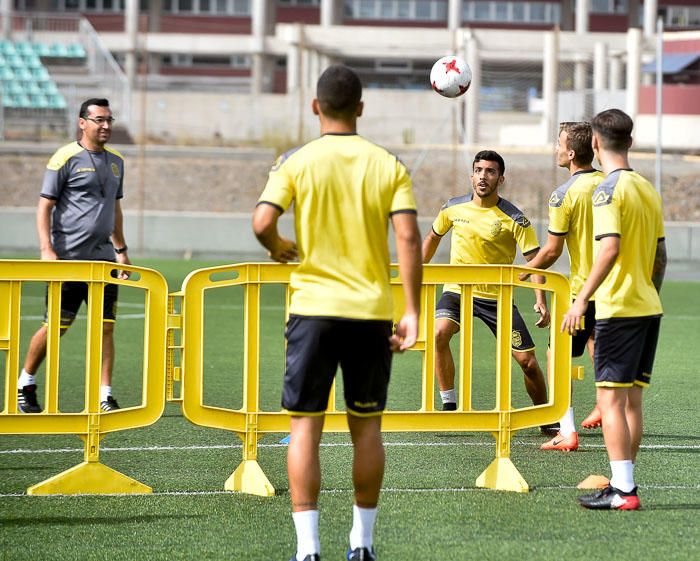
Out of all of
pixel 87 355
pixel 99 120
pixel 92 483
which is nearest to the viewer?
pixel 92 483

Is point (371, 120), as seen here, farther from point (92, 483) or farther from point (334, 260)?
point (334, 260)

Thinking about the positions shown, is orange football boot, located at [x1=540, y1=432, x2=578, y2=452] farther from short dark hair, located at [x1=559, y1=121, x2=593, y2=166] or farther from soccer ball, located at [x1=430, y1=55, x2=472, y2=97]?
soccer ball, located at [x1=430, y1=55, x2=472, y2=97]

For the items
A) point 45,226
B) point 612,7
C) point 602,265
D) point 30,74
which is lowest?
point 602,265

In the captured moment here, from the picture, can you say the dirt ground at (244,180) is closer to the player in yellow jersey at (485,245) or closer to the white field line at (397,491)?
the player in yellow jersey at (485,245)

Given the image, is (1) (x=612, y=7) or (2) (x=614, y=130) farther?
(1) (x=612, y=7)

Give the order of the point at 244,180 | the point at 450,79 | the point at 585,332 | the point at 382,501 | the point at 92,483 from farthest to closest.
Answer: the point at 244,180
the point at 450,79
the point at 585,332
the point at 92,483
the point at 382,501

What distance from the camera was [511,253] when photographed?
901cm

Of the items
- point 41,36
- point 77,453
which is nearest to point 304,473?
point 77,453

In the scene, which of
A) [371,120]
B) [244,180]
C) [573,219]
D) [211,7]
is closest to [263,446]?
[573,219]

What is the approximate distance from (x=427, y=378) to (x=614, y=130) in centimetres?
190

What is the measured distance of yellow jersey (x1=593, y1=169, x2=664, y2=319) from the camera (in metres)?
6.36

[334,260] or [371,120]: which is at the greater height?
[371,120]

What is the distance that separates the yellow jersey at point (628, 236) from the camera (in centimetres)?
636

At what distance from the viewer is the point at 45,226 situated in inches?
364
